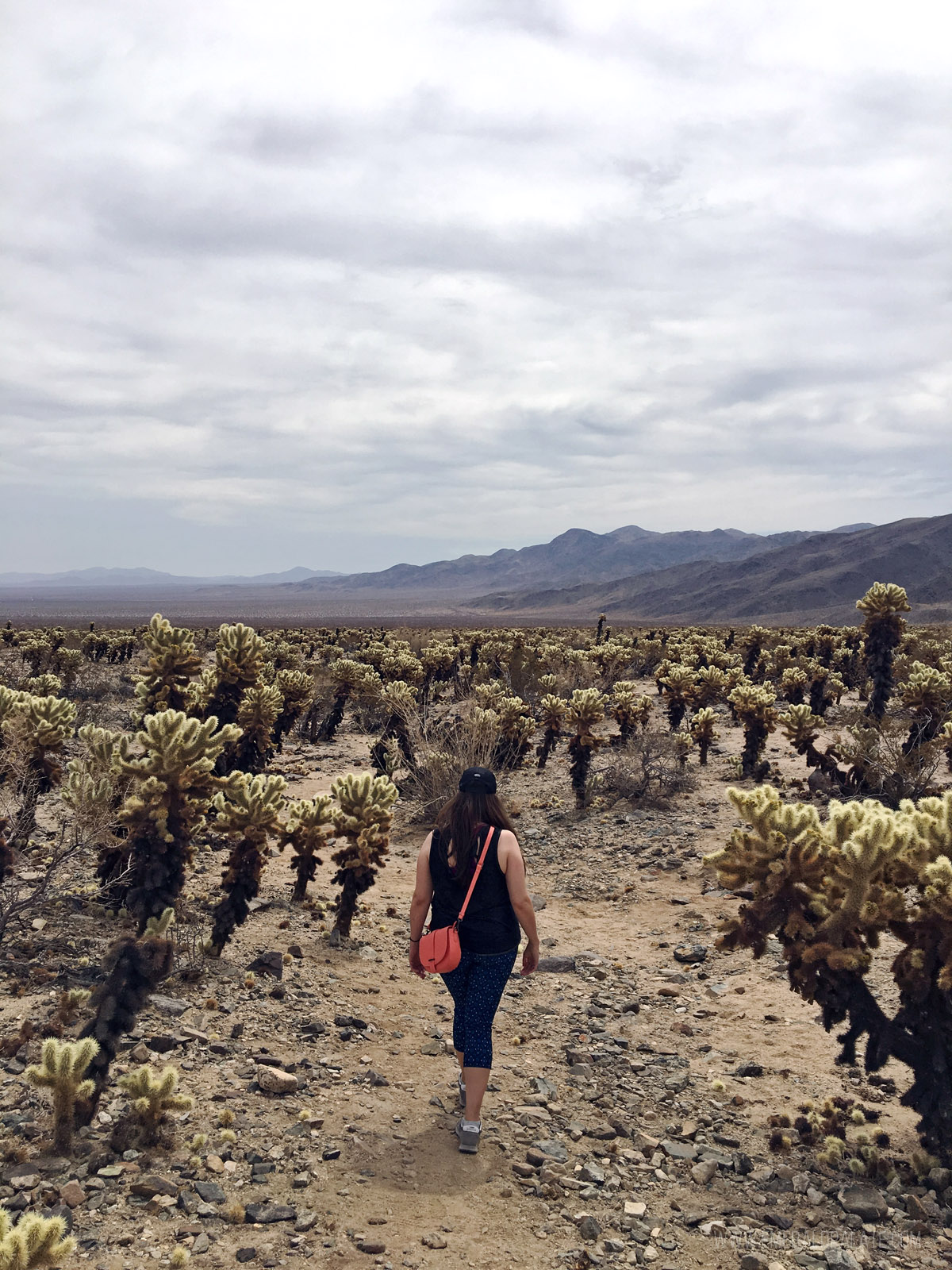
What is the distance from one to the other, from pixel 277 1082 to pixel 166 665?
5.73 metres

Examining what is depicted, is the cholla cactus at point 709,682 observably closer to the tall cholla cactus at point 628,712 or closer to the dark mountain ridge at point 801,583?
the tall cholla cactus at point 628,712

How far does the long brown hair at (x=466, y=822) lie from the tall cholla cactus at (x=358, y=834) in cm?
309

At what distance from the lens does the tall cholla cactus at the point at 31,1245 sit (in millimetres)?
2895

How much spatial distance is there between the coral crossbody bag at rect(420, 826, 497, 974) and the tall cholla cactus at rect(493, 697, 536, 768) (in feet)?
33.9

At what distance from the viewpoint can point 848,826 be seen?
4609 millimetres

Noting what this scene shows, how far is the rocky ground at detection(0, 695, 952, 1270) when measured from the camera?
3738mm

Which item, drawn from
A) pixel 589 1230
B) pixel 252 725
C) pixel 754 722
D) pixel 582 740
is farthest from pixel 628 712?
pixel 589 1230

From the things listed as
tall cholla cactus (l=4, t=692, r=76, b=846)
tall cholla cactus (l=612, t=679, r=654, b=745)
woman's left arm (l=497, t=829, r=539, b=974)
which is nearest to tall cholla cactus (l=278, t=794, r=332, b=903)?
tall cholla cactus (l=4, t=692, r=76, b=846)

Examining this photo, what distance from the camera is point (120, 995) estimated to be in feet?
15.0

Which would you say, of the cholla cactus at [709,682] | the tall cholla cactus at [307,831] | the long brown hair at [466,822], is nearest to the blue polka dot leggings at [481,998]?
the long brown hair at [466,822]

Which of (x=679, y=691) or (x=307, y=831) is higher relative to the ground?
(x=679, y=691)

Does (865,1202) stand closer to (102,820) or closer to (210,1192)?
(210,1192)

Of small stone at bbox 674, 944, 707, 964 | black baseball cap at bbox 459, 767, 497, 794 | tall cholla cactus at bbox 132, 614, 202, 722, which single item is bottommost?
small stone at bbox 674, 944, 707, 964

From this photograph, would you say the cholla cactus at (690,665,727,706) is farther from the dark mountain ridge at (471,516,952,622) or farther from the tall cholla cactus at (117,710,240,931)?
the dark mountain ridge at (471,516,952,622)
